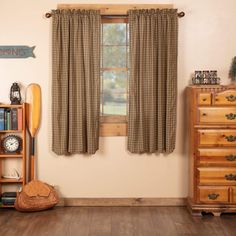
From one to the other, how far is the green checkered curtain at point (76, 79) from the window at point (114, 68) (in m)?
0.19

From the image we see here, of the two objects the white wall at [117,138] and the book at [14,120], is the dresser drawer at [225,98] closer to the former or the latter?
the white wall at [117,138]

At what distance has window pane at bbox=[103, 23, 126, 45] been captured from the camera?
4688mm

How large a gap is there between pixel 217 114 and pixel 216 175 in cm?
62

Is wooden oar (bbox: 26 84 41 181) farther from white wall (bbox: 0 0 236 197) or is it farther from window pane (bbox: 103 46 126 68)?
window pane (bbox: 103 46 126 68)

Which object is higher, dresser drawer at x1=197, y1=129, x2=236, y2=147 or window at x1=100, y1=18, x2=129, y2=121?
window at x1=100, y1=18, x2=129, y2=121

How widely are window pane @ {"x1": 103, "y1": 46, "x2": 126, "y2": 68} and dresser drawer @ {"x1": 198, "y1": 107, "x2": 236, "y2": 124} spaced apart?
1043 mm

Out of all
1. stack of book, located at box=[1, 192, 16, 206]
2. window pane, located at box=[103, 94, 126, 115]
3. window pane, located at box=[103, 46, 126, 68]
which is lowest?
stack of book, located at box=[1, 192, 16, 206]

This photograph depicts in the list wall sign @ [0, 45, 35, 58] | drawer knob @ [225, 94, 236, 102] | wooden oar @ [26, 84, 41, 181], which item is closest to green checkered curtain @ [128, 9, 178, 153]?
drawer knob @ [225, 94, 236, 102]

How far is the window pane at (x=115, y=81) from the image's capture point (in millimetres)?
4730

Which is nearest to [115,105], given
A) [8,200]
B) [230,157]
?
[230,157]

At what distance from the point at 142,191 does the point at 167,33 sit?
1.76 metres

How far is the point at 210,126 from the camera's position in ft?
14.1

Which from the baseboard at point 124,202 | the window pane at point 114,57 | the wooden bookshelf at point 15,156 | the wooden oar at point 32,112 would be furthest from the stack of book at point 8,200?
the window pane at point 114,57

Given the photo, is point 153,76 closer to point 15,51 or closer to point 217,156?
point 217,156
